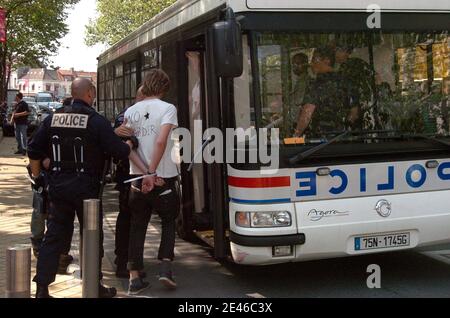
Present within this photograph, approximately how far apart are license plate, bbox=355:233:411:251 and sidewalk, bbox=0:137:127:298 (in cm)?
209

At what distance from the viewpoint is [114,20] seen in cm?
4453

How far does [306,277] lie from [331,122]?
1705 millimetres

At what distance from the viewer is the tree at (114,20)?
126ft

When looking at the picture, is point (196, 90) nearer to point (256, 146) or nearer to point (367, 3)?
point (256, 146)

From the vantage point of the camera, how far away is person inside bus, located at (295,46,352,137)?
4820 mm

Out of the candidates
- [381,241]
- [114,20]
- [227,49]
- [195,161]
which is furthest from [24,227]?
[114,20]

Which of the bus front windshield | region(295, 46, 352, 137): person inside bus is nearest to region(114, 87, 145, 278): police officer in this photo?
the bus front windshield

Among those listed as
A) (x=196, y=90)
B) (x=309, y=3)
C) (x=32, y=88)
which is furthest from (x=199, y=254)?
(x=32, y=88)

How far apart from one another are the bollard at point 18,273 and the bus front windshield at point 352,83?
214 cm

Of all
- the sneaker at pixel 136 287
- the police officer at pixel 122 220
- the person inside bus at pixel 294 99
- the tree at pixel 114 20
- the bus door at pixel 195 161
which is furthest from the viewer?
the tree at pixel 114 20

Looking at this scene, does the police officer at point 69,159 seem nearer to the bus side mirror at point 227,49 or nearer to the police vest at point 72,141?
the police vest at point 72,141

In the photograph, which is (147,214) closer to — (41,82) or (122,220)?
(122,220)

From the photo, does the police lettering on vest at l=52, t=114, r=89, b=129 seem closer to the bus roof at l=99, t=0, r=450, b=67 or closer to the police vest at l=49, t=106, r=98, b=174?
the police vest at l=49, t=106, r=98, b=174

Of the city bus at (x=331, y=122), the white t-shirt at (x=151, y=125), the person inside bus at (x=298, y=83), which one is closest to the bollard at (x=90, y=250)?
the white t-shirt at (x=151, y=125)
